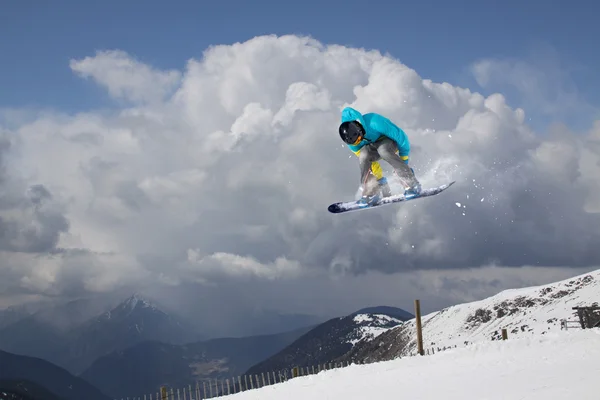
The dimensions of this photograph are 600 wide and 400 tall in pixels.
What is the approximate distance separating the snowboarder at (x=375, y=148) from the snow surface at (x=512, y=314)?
78.8 m

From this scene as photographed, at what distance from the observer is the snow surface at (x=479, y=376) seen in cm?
1402

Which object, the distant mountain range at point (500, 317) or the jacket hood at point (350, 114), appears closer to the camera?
the jacket hood at point (350, 114)

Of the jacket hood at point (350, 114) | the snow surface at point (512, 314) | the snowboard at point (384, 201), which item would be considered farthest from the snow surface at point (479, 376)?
the snow surface at point (512, 314)

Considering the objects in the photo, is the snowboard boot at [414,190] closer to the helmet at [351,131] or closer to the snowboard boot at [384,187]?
the snowboard boot at [384,187]

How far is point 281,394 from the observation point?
21.1 m

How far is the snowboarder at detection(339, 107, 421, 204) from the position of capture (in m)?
11.4

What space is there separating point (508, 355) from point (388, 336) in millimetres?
158988

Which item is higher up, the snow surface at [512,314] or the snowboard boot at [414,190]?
the snowboard boot at [414,190]

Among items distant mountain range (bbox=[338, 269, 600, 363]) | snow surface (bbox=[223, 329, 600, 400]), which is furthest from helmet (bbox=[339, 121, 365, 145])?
distant mountain range (bbox=[338, 269, 600, 363])

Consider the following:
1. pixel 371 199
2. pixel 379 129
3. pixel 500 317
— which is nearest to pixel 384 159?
pixel 379 129

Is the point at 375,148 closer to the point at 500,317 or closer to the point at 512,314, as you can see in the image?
the point at 512,314

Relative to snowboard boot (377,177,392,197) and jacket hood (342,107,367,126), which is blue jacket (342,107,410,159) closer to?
jacket hood (342,107,367,126)

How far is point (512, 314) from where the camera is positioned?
118062 mm

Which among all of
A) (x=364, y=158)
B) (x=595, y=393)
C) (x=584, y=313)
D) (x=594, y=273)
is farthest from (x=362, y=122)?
(x=594, y=273)
